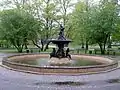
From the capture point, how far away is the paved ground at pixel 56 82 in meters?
13.8

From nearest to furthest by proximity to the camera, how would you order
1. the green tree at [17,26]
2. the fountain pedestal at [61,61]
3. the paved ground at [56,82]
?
1. the paved ground at [56,82]
2. the fountain pedestal at [61,61]
3. the green tree at [17,26]

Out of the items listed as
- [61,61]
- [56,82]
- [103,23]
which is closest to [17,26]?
[103,23]

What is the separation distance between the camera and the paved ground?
545 inches

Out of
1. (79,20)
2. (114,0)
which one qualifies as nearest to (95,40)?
(79,20)

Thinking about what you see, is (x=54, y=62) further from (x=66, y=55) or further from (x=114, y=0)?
(x=114, y=0)

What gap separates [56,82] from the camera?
15.2 m

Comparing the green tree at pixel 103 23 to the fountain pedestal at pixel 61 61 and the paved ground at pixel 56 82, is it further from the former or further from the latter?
the paved ground at pixel 56 82

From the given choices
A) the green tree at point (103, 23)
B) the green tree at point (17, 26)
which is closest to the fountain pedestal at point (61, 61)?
the green tree at point (103, 23)

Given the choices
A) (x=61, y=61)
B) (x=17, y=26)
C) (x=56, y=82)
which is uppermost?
(x=17, y=26)

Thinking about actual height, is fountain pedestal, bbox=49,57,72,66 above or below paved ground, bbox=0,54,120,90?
above

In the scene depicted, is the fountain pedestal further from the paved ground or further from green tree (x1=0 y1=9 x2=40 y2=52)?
green tree (x1=0 y1=9 x2=40 y2=52)

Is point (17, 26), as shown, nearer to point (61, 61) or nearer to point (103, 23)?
point (103, 23)

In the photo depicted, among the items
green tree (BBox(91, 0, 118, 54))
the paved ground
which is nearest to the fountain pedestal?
the paved ground

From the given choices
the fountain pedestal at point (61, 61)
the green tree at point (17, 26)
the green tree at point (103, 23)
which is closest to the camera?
the fountain pedestal at point (61, 61)
